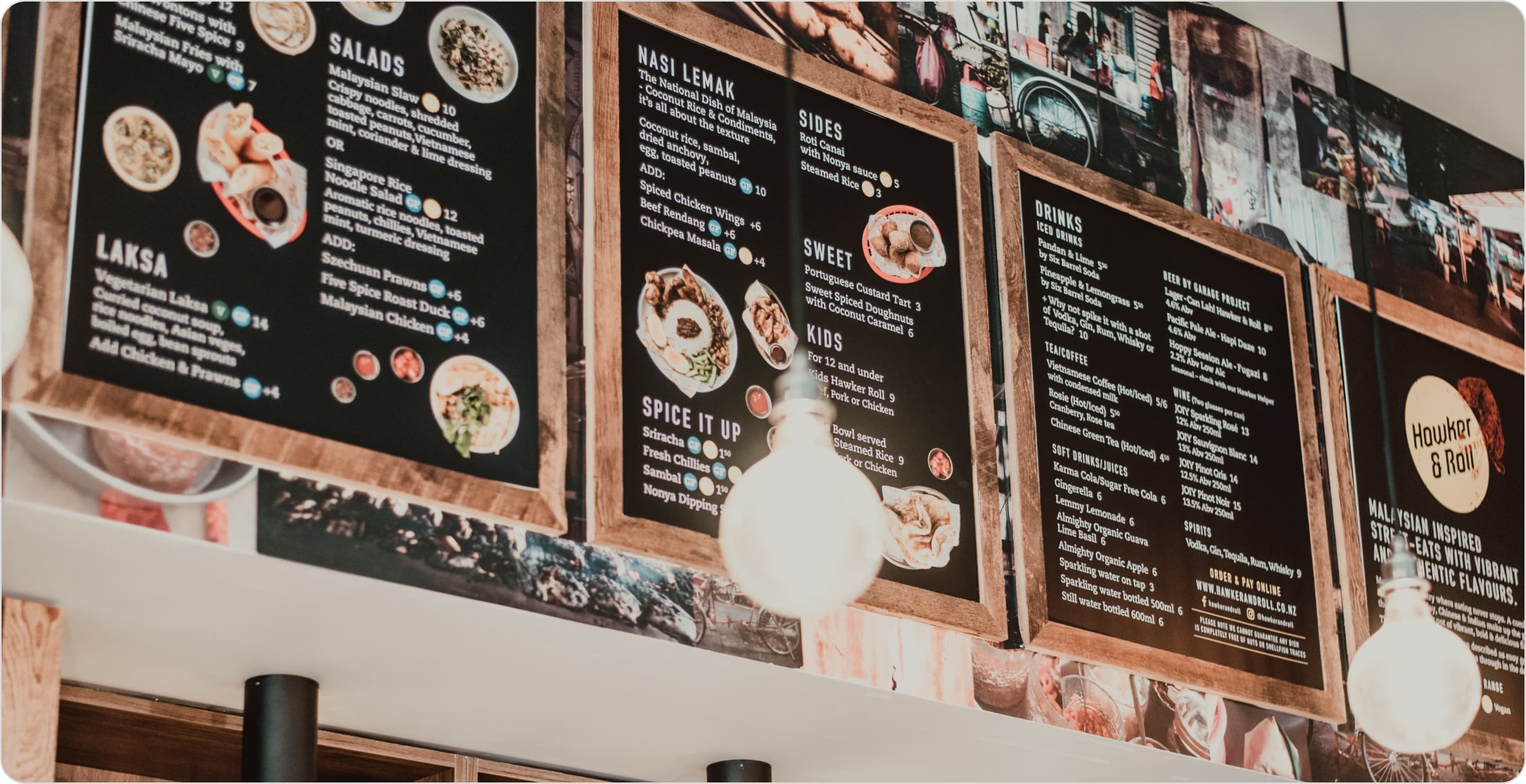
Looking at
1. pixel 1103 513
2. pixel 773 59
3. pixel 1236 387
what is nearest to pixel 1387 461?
pixel 1236 387

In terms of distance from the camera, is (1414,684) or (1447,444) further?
(1447,444)

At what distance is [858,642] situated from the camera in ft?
12.4

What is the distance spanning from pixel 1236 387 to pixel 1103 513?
0.70 meters

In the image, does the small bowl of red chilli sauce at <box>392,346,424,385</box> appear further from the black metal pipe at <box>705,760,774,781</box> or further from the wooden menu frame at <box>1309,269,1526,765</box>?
the wooden menu frame at <box>1309,269,1526,765</box>

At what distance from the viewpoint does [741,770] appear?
422 cm

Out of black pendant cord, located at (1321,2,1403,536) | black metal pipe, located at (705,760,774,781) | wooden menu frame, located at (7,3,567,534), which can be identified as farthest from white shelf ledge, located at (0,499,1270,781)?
black pendant cord, located at (1321,2,1403,536)

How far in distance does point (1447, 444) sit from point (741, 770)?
7.85 feet

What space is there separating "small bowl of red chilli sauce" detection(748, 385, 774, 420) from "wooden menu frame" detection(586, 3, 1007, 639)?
1.12 ft

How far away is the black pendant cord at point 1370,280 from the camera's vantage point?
188 inches

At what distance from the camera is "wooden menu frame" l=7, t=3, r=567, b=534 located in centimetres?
289

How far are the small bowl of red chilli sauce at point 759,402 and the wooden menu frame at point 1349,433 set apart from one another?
182cm

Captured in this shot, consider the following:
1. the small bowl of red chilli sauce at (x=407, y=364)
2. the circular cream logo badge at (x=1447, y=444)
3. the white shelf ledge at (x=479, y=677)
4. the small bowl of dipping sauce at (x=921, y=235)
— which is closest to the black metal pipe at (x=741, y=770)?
the white shelf ledge at (x=479, y=677)

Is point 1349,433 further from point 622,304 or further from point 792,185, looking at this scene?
point 622,304

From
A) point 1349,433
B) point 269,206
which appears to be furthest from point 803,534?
point 1349,433
